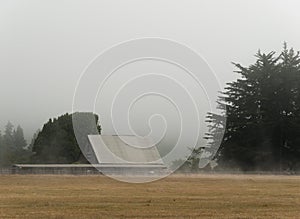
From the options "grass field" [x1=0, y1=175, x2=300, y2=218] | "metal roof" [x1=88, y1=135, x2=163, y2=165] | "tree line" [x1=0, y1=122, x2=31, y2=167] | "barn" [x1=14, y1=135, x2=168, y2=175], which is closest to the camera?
"grass field" [x1=0, y1=175, x2=300, y2=218]

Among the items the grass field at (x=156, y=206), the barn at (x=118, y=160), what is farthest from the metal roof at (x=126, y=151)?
the grass field at (x=156, y=206)

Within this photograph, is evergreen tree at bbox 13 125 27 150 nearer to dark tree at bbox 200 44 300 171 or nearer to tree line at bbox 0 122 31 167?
tree line at bbox 0 122 31 167

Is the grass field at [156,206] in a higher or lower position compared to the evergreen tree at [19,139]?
lower

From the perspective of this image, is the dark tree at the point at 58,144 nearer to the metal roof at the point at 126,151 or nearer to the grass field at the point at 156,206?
the metal roof at the point at 126,151

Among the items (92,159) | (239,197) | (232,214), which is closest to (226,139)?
(92,159)

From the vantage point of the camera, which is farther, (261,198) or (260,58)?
(260,58)

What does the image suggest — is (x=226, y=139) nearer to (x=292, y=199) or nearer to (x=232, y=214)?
(x=292, y=199)

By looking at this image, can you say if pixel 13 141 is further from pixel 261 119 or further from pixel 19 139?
pixel 261 119

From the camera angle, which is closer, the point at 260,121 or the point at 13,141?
the point at 260,121

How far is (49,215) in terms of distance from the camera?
19.6 meters

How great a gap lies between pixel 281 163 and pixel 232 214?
49.5 meters

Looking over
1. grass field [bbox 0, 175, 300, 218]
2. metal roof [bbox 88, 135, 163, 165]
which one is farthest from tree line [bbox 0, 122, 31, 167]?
grass field [bbox 0, 175, 300, 218]

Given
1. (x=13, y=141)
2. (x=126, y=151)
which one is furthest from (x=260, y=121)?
(x=13, y=141)

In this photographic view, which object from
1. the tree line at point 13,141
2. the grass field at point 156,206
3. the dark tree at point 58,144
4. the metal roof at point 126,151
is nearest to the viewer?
the grass field at point 156,206
